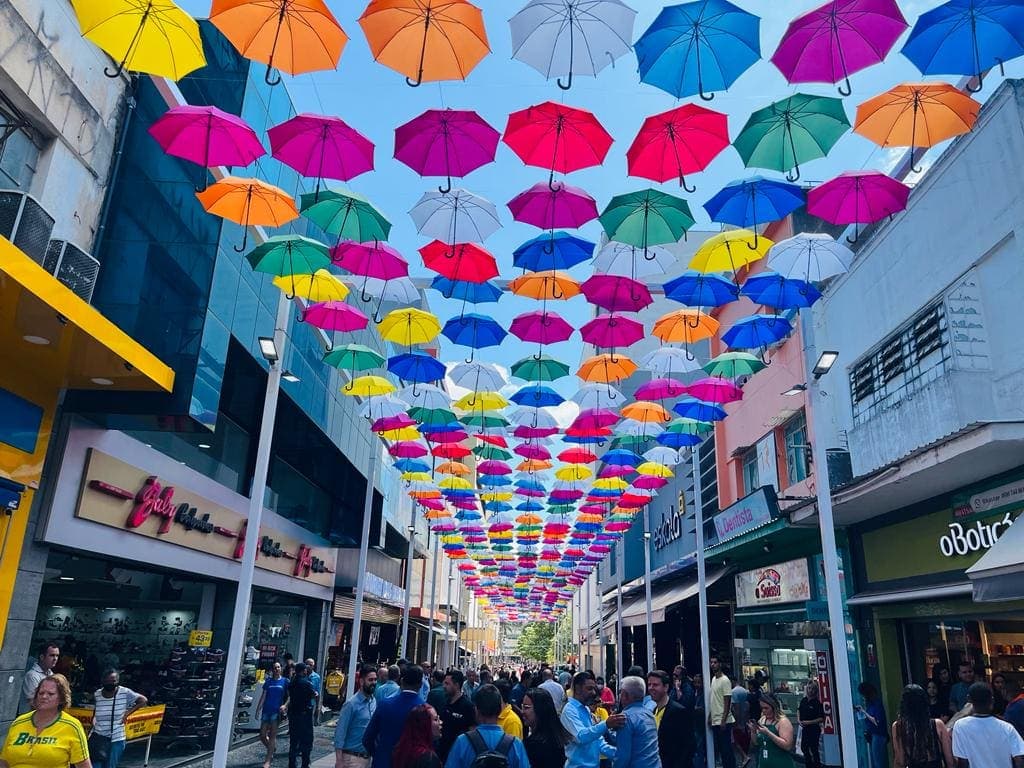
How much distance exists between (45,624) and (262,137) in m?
12.3

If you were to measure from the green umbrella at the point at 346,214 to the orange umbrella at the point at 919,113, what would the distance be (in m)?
5.76

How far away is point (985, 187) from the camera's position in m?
10.5

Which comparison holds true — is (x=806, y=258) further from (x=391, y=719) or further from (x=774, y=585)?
(x=774, y=585)

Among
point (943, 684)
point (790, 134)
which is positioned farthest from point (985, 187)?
point (943, 684)

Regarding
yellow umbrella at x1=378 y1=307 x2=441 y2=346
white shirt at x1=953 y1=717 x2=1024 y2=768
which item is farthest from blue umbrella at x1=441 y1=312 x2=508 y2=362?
white shirt at x1=953 y1=717 x2=1024 y2=768

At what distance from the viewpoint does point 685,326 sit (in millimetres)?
11852

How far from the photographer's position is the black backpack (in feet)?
15.8

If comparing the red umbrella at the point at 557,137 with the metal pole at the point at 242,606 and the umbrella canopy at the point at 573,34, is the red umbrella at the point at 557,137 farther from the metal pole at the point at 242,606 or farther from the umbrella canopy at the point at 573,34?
the metal pole at the point at 242,606

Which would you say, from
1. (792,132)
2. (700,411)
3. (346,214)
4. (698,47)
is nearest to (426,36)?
(698,47)

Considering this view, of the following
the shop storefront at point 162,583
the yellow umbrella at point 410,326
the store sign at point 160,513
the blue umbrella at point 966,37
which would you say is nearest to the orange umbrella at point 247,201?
the yellow umbrella at point 410,326

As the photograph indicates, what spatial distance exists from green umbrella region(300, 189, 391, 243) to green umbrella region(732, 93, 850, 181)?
4.51 metres

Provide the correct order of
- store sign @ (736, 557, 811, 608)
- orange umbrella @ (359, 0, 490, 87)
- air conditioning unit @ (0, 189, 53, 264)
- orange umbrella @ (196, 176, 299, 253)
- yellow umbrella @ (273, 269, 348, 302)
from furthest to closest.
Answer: store sign @ (736, 557, 811, 608) < yellow umbrella @ (273, 269, 348, 302) < orange umbrella @ (196, 176, 299, 253) < air conditioning unit @ (0, 189, 53, 264) < orange umbrella @ (359, 0, 490, 87)

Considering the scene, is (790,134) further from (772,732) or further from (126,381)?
(126,381)

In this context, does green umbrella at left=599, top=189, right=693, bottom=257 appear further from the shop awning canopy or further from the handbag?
the handbag
